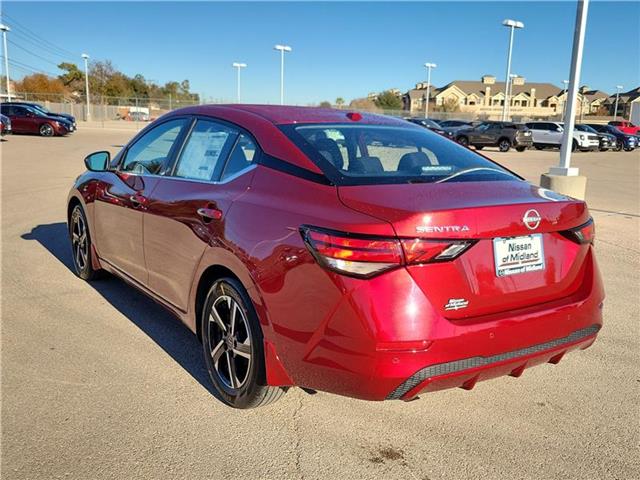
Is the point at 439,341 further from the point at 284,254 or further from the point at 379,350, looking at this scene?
the point at 284,254

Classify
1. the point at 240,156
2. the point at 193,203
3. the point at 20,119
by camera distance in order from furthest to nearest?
the point at 20,119 → the point at 193,203 → the point at 240,156

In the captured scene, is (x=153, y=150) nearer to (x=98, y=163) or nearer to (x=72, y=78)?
(x=98, y=163)

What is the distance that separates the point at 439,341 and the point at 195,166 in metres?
1.99

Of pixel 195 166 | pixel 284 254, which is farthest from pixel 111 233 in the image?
pixel 284 254

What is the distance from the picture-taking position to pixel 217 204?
321cm

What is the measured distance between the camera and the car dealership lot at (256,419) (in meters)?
2.73

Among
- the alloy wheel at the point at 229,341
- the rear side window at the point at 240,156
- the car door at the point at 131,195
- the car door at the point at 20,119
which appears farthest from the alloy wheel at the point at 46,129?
the alloy wheel at the point at 229,341

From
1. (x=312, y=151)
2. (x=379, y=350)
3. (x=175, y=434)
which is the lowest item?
(x=175, y=434)

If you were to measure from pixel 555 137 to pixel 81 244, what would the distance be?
35.2 m

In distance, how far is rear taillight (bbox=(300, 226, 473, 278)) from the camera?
94.5 inches

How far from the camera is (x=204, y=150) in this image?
12.0ft

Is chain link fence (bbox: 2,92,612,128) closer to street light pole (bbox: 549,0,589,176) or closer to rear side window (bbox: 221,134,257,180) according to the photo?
street light pole (bbox: 549,0,589,176)

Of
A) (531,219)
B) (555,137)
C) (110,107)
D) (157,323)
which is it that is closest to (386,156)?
(531,219)

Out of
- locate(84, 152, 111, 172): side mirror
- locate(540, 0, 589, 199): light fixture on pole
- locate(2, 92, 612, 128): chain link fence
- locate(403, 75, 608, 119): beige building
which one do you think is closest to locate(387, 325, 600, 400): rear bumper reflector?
locate(84, 152, 111, 172): side mirror
